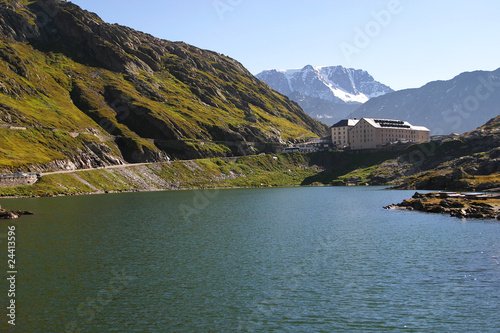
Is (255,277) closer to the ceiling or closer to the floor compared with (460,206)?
closer to the floor

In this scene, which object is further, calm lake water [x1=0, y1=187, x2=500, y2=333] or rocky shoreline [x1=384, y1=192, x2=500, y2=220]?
rocky shoreline [x1=384, y1=192, x2=500, y2=220]

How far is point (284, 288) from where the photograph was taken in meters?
45.4

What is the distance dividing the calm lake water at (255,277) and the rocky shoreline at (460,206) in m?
10.1

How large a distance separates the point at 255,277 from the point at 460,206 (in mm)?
82737

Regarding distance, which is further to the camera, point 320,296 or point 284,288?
point 284,288

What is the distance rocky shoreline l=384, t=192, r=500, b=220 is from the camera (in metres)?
100

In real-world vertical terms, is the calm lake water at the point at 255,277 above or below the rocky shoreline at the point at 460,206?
below

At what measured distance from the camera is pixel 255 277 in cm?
4981

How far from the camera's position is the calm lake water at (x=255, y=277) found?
119ft

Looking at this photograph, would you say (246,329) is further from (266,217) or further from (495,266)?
(266,217)

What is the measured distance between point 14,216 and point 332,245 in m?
74.3

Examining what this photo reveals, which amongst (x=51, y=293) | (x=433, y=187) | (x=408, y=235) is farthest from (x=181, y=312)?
(x=433, y=187)

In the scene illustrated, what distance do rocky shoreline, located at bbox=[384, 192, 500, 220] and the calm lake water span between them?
10110mm

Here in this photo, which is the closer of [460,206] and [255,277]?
[255,277]
